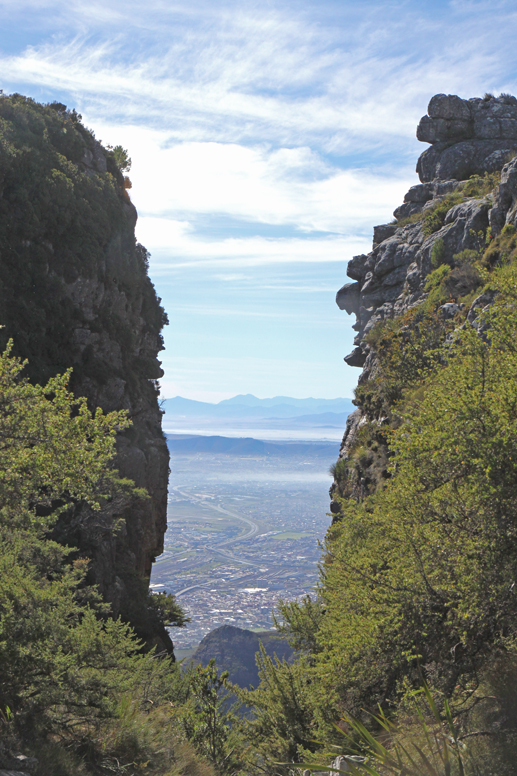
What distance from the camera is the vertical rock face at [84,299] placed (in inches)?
1332

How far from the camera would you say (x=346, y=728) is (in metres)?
13.9

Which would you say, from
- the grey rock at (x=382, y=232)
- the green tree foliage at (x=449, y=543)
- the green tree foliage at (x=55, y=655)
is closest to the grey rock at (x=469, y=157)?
the grey rock at (x=382, y=232)

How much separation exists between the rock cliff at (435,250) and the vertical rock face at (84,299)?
14363 millimetres

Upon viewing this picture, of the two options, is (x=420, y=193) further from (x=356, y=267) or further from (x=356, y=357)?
(x=356, y=357)

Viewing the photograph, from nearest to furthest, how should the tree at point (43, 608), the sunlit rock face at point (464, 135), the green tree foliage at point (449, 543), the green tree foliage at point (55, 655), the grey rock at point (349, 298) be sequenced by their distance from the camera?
the green tree foliage at point (449, 543)
the green tree foliage at point (55, 655)
the tree at point (43, 608)
the sunlit rock face at point (464, 135)
the grey rock at point (349, 298)

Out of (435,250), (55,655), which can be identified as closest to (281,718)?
(55,655)

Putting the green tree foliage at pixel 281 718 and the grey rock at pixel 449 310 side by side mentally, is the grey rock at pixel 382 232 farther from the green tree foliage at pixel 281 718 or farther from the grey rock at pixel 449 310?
the green tree foliage at pixel 281 718

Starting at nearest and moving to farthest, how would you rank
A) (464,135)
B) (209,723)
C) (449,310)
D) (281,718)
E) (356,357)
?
(209,723) < (281,718) < (449,310) < (356,357) < (464,135)

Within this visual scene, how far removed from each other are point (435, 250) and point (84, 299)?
84.6 ft

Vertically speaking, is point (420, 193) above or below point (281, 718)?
above

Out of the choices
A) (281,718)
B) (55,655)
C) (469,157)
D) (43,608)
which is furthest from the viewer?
(469,157)

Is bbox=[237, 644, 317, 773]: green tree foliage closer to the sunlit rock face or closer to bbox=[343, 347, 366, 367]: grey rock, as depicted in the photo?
bbox=[343, 347, 366, 367]: grey rock

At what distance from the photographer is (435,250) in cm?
3884

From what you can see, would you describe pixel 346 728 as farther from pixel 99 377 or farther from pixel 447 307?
pixel 99 377
